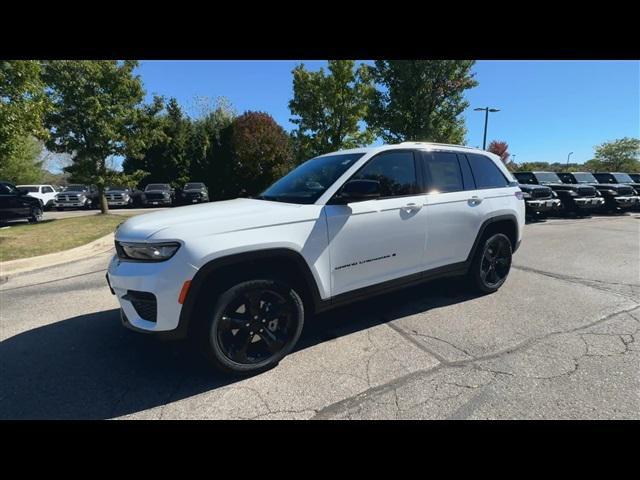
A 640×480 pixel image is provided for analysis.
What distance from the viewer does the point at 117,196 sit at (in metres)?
23.8

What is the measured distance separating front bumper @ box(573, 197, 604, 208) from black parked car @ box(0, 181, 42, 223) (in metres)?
21.4

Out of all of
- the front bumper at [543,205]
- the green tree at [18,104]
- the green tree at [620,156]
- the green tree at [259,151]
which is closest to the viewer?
the green tree at [18,104]

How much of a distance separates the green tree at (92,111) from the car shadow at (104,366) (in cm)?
1177

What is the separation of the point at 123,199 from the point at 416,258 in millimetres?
25022

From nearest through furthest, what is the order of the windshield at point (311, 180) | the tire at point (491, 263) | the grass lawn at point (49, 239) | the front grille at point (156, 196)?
the windshield at point (311, 180), the tire at point (491, 263), the grass lawn at point (49, 239), the front grille at point (156, 196)

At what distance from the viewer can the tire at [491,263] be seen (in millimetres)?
4496

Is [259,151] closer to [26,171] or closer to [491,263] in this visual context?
[491,263]

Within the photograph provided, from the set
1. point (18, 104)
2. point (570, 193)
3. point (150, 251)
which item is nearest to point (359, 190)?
point (150, 251)

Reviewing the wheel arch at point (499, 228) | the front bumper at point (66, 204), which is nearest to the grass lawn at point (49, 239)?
the wheel arch at point (499, 228)

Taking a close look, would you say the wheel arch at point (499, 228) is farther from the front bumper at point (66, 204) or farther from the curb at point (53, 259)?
the front bumper at point (66, 204)
